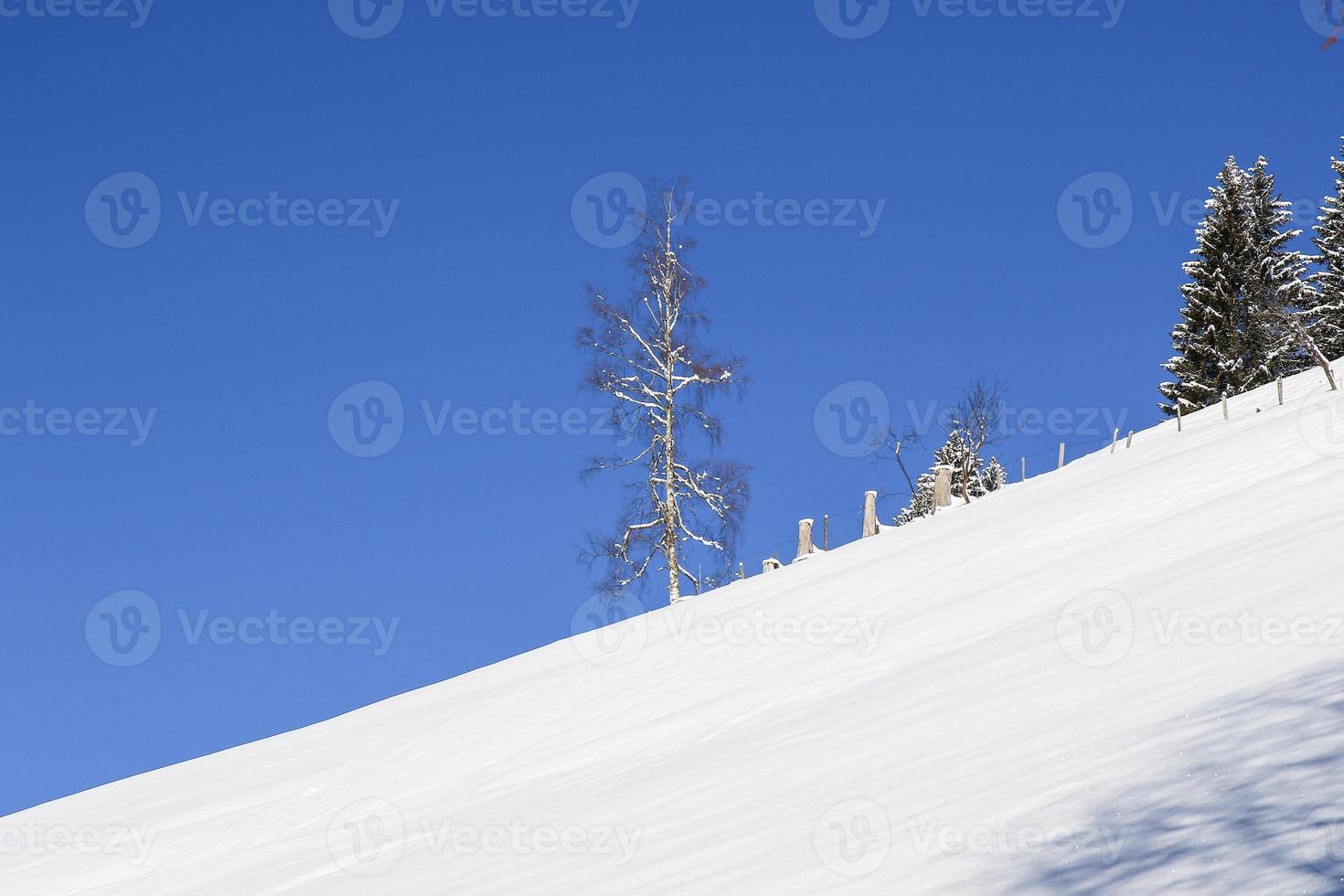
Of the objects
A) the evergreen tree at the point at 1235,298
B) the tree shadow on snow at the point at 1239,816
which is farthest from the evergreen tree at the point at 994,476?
the tree shadow on snow at the point at 1239,816

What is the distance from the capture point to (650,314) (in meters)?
22.4

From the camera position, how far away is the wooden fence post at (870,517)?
68.3ft

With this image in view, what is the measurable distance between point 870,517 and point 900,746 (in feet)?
47.3

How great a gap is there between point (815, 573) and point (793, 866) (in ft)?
34.9

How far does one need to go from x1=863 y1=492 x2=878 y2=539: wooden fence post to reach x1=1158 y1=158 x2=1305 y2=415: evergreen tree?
18.2 metres

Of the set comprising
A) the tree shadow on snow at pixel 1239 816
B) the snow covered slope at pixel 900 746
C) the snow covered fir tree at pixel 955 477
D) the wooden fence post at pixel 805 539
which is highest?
the snow covered fir tree at pixel 955 477

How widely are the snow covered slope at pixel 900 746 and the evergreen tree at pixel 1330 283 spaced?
21.8 m

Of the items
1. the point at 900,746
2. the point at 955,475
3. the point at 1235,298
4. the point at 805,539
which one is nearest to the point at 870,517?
the point at 805,539

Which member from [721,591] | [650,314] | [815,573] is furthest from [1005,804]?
[650,314]

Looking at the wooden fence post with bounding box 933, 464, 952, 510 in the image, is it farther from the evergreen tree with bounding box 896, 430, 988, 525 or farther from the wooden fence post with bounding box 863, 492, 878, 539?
the evergreen tree with bounding box 896, 430, 988, 525

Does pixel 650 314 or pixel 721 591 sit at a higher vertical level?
pixel 650 314

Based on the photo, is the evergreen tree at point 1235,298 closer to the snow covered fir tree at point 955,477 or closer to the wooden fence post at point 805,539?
the snow covered fir tree at point 955,477

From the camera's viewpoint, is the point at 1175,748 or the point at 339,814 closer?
the point at 1175,748

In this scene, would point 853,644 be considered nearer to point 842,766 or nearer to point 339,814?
point 842,766
